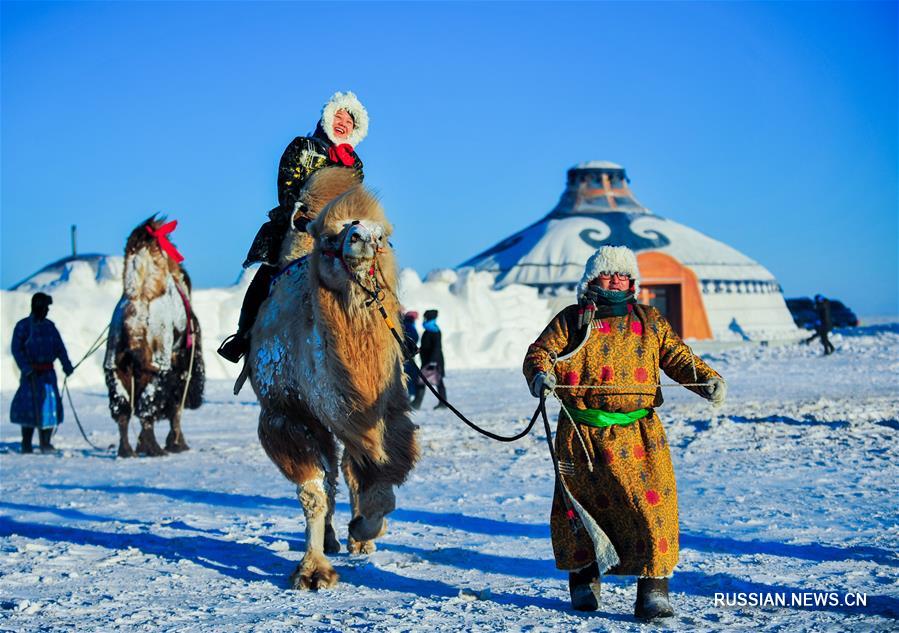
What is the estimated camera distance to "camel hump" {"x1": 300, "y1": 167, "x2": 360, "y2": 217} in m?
5.29

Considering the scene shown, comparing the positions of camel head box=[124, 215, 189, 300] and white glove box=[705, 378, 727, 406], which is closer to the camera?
white glove box=[705, 378, 727, 406]

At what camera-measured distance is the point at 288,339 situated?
4992mm

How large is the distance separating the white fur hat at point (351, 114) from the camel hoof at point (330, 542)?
2.24 meters

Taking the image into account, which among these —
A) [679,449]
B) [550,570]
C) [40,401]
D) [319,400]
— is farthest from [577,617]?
[40,401]

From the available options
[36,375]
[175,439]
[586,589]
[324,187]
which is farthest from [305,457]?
[36,375]

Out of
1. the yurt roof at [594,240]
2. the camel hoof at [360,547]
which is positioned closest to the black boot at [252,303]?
the camel hoof at [360,547]

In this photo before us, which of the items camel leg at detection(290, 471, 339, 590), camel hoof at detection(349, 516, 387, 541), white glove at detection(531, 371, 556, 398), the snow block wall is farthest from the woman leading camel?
the snow block wall

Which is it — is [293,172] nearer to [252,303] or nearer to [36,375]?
[252,303]

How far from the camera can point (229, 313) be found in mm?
26516

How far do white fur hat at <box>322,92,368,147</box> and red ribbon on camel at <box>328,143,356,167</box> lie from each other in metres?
0.04

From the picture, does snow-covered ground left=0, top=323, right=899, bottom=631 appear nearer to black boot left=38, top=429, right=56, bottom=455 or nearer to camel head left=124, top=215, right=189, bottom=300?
black boot left=38, top=429, right=56, bottom=455

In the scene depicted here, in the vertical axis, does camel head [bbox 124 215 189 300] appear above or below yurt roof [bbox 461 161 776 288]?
below

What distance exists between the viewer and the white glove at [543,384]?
159 inches

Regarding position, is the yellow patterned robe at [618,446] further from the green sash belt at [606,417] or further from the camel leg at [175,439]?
the camel leg at [175,439]
